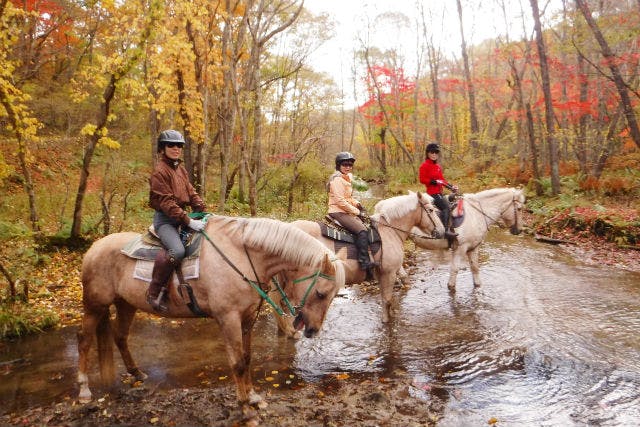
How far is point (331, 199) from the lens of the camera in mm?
6566

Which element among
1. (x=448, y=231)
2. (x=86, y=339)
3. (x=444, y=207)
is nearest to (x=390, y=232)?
(x=448, y=231)

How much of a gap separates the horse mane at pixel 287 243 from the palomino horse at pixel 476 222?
13.6ft

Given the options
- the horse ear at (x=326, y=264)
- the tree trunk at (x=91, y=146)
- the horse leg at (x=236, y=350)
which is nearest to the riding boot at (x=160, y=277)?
the horse leg at (x=236, y=350)

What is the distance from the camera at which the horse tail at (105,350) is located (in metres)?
4.88

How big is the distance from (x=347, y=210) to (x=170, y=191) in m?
2.93

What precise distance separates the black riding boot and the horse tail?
3680 mm

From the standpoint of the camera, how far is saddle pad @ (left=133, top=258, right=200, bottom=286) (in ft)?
13.9

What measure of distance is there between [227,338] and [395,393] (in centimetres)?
207

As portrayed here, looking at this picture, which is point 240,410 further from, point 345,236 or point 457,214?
point 457,214

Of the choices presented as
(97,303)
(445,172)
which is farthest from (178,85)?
(445,172)

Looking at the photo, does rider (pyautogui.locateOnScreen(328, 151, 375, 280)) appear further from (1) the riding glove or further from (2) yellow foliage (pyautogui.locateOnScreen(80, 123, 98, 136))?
(2) yellow foliage (pyautogui.locateOnScreen(80, 123, 98, 136))

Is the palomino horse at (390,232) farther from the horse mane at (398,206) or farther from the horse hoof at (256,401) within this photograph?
the horse hoof at (256,401)

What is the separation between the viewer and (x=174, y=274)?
438 cm

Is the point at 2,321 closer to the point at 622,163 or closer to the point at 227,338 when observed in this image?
the point at 227,338
